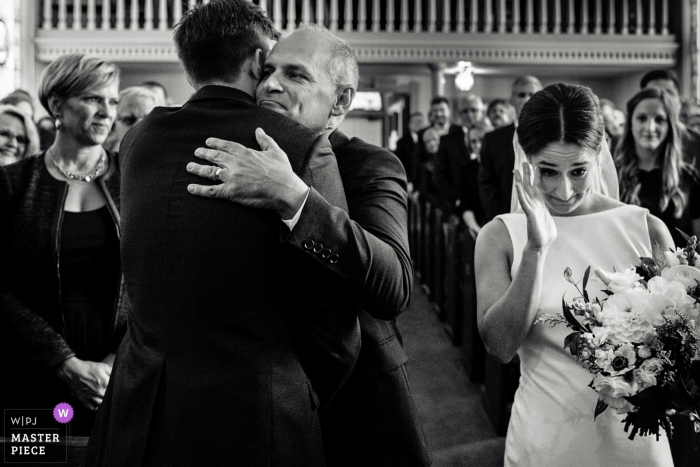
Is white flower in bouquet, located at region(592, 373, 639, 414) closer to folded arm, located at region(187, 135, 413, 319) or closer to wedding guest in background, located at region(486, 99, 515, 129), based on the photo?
folded arm, located at region(187, 135, 413, 319)

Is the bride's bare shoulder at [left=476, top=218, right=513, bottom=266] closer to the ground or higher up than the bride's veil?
closer to the ground

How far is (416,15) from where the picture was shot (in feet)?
40.7

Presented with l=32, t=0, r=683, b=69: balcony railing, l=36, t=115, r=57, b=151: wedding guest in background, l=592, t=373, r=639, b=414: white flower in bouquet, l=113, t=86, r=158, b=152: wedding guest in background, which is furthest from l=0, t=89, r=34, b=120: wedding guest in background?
l=32, t=0, r=683, b=69: balcony railing

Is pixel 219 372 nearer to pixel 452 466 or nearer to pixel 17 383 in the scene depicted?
pixel 17 383

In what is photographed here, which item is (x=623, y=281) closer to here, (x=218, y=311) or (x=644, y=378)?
(x=644, y=378)

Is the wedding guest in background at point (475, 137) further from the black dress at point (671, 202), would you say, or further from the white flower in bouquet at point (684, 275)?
the white flower in bouquet at point (684, 275)

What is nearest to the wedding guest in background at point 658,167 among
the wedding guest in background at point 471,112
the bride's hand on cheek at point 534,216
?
the bride's hand on cheek at point 534,216

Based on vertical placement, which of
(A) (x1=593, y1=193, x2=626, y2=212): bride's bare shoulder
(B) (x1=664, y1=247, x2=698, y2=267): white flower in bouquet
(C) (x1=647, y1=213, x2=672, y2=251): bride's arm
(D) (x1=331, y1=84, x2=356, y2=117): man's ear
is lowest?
(C) (x1=647, y1=213, x2=672, y2=251): bride's arm

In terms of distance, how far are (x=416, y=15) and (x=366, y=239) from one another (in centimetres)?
1166

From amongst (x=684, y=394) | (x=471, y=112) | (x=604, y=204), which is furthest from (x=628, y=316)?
(x=471, y=112)

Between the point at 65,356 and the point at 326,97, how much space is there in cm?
116

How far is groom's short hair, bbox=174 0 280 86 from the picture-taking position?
1.54 metres

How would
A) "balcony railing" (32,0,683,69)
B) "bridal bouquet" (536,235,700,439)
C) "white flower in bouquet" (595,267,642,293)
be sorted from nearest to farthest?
"bridal bouquet" (536,235,700,439)
"white flower in bouquet" (595,267,642,293)
"balcony railing" (32,0,683,69)

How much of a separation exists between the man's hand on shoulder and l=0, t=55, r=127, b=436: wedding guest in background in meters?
1.08
